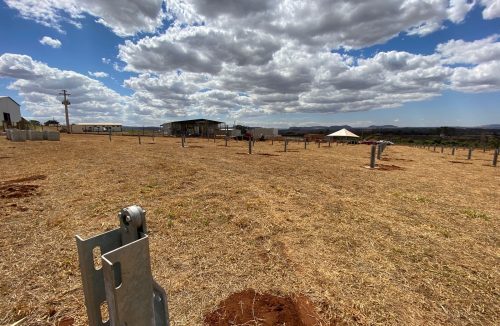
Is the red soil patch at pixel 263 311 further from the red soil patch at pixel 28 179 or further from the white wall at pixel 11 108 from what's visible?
the white wall at pixel 11 108

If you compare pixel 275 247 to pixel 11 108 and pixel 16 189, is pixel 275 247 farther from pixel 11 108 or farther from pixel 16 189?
pixel 11 108

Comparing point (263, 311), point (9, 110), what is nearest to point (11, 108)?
point (9, 110)

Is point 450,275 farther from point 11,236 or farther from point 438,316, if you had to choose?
point 11,236

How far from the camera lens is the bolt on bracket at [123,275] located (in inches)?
44.8

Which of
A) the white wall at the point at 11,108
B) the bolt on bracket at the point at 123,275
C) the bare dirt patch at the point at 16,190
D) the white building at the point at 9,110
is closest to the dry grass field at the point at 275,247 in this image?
the bare dirt patch at the point at 16,190

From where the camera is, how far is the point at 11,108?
55.8 m

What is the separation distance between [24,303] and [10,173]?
9.93 m

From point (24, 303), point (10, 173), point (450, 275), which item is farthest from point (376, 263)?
point (10, 173)

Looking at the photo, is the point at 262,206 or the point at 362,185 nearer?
the point at 262,206

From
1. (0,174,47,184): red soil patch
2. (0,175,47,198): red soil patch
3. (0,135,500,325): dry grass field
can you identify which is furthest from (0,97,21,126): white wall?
(0,135,500,325): dry grass field

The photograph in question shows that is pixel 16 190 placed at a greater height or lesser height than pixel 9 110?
lesser

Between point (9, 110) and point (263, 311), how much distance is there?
74.4 meters

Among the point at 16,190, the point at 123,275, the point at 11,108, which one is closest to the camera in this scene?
the point at 123,275

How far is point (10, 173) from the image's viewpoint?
10.1 m
